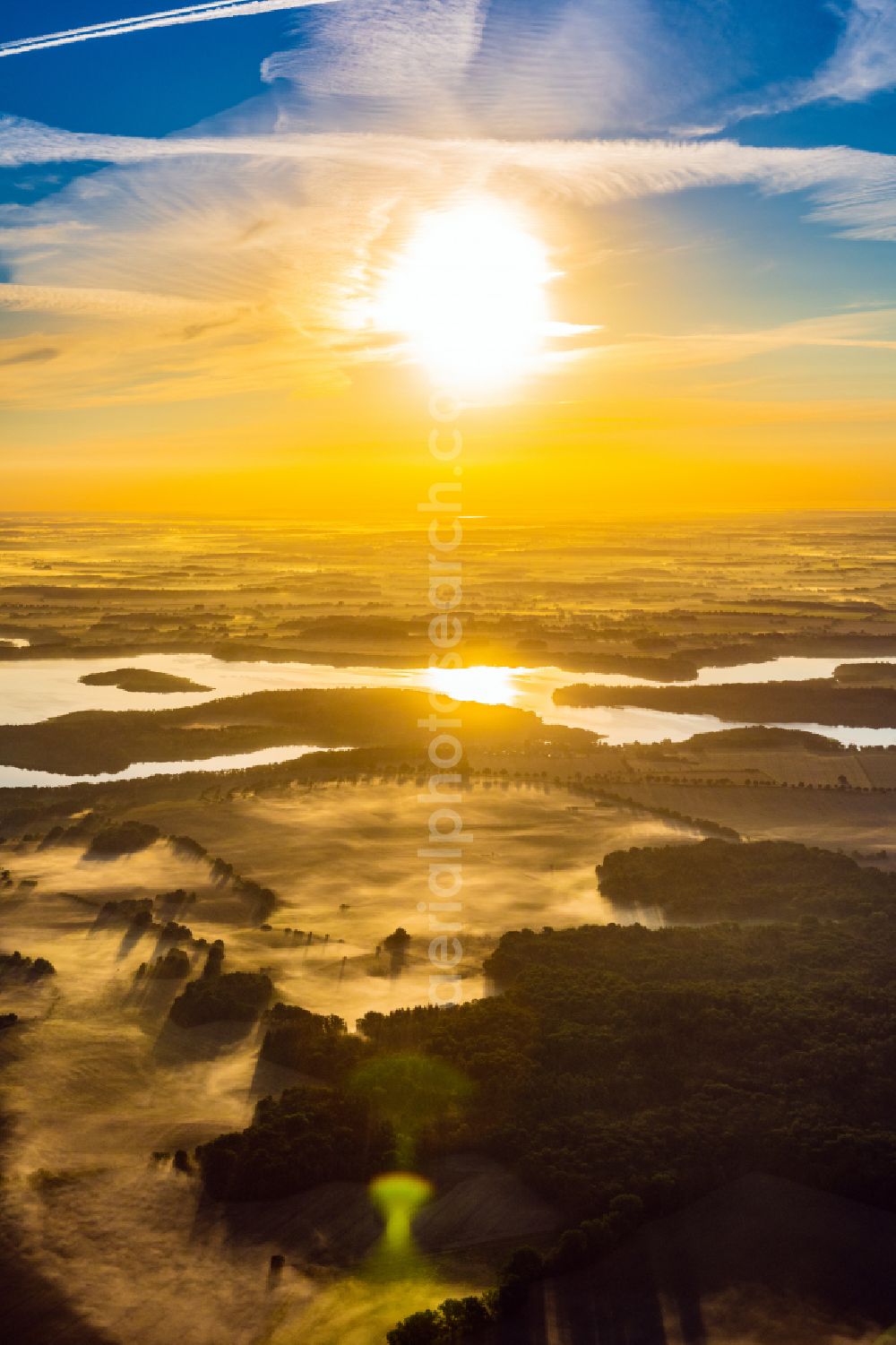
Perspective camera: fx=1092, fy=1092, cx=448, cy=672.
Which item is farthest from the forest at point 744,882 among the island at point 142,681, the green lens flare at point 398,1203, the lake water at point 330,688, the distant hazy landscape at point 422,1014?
the island at point 142,681

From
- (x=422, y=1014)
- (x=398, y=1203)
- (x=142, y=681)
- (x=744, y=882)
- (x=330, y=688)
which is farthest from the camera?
(x=142, y=681)

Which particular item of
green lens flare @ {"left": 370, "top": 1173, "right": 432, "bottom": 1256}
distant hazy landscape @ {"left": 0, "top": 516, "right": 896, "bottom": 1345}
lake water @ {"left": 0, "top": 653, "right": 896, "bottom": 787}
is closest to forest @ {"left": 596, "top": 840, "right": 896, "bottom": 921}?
distant hazy landscape @ {"left": 0, "top": 516, "right": 896, "bottom": 1345}

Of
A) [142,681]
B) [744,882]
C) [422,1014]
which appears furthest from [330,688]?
[422,1014]

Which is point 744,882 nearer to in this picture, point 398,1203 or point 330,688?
point 398,1203

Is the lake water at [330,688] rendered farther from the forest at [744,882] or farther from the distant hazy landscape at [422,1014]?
the forest at [744,882]

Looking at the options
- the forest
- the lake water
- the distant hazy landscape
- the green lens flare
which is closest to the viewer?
the distant hazy landscape

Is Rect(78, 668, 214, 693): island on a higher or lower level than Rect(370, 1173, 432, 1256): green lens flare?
higher

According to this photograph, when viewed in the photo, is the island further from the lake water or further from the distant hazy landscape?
the distant hazy landscape

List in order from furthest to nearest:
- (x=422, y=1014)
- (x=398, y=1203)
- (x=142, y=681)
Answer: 1. (x=142, y=681)
2. (x=422, y=1014)
3. (x=398, y=1203)
